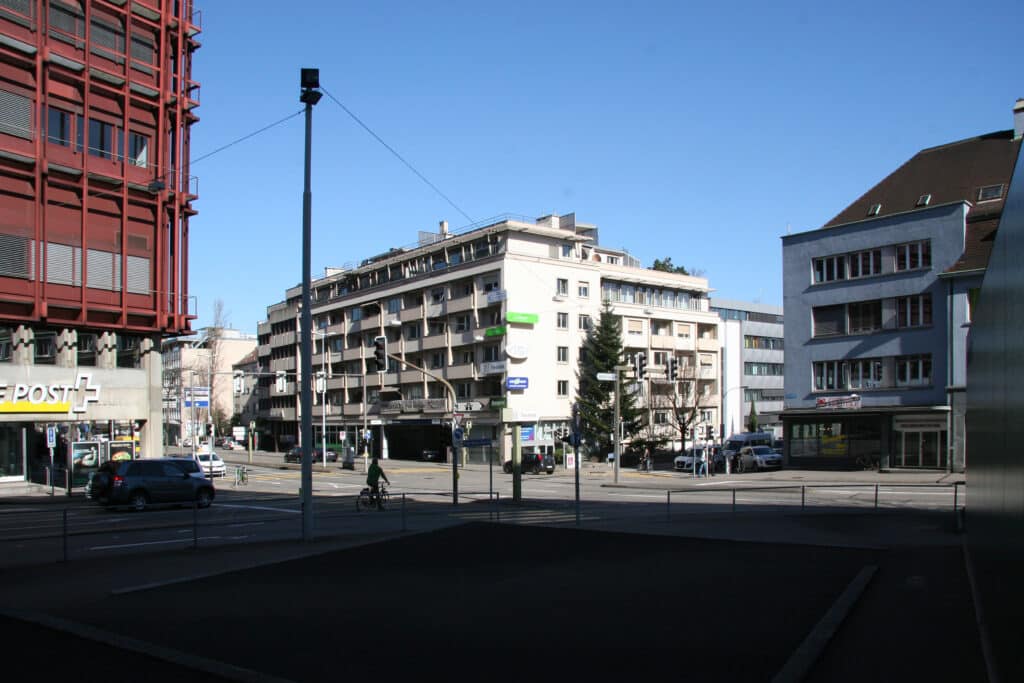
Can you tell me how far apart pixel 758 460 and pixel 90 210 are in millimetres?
39894

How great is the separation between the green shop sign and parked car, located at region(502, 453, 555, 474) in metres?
13.3

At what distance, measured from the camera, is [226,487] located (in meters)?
44.5

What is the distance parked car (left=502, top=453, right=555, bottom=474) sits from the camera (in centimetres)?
5800

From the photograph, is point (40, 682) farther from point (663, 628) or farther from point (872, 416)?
point (872, 416)

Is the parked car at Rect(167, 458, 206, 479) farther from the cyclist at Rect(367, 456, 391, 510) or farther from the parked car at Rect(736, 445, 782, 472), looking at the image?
the parked car at Rect(736, 445, 782, 472)

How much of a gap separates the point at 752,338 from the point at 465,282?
3874 centimetres

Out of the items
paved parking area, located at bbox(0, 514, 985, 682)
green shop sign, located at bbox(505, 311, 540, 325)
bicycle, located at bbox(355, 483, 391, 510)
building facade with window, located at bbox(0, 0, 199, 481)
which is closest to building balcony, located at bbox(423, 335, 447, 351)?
green shop sign, located at bbox(505, 311, 540, 325)

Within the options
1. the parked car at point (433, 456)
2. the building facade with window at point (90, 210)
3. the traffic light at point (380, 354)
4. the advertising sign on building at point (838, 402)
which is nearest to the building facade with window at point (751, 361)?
the parked car at point (433, 456)

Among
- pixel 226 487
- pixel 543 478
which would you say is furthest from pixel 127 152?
pixel 543 478

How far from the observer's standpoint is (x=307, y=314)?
Answer: 18766 millimetres

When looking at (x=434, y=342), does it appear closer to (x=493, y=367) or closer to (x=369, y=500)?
(x=493, y=367)

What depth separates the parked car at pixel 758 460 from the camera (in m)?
55.6

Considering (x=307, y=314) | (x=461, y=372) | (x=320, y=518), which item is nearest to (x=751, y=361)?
(x=461, y=372)

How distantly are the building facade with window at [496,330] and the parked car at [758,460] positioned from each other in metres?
14.0
